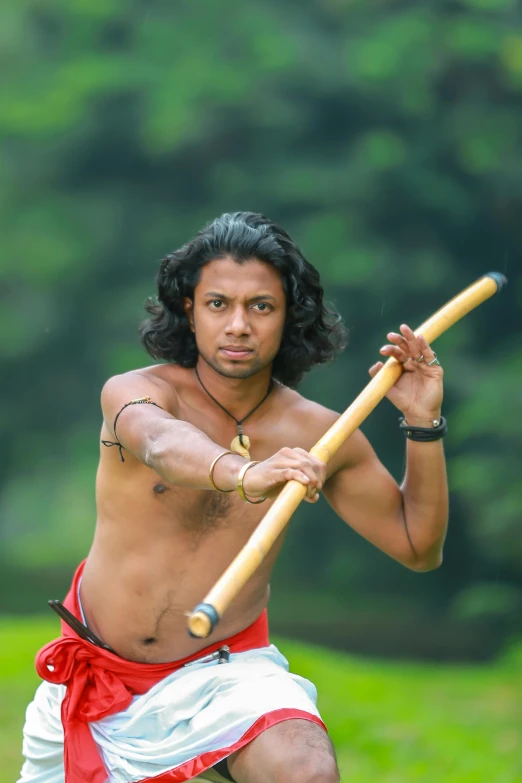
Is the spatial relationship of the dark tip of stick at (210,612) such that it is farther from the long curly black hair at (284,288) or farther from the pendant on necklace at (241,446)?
the long curly black hair at (284,288)

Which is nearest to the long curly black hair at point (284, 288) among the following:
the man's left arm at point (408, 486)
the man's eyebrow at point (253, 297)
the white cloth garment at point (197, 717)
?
the man's eyebrow at point (253, 297)

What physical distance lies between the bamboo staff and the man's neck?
1.13 ft

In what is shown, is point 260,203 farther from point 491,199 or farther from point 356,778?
point 356,778

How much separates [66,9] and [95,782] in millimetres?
5999

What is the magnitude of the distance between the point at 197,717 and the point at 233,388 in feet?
2.65

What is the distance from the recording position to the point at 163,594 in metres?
2.90

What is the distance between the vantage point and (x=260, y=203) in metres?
7.24

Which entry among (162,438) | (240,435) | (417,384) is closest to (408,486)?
(417,384)

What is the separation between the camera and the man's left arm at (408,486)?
2.96 meters

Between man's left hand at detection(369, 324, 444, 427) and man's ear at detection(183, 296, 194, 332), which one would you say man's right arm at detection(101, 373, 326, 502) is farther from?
man's left hand at detection(369, 324, 444, 427)

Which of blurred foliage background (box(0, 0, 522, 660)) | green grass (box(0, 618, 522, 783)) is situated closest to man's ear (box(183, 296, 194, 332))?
green grass (box(0, 618, 522, 783))

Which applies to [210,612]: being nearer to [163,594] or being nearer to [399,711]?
[163,594]

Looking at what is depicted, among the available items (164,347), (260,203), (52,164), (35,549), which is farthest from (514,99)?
(164,347)

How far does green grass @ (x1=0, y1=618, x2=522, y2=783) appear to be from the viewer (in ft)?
16.3
